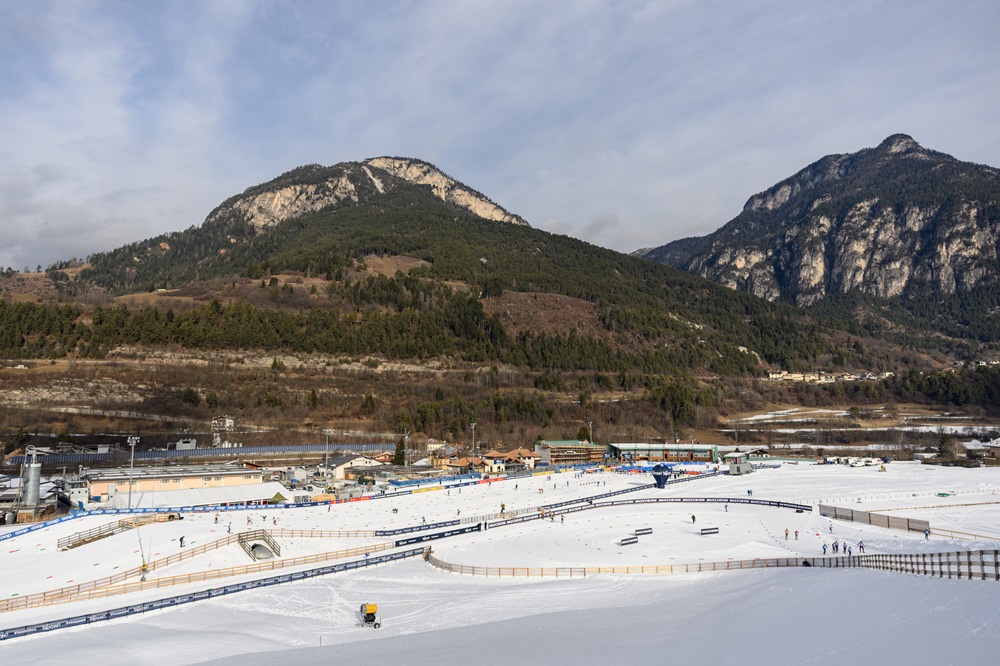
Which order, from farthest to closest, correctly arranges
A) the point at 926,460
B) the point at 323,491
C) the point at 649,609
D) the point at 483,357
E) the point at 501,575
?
the point at 483,357, the point at 926,460, the point at 323,491, the point at 501,575, the point at 649,609

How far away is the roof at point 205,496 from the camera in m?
57.9

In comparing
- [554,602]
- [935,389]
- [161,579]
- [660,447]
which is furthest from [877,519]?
[935,389]

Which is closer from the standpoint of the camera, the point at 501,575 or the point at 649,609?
the point at 649,609

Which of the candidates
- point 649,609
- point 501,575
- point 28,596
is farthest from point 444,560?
point 28,596

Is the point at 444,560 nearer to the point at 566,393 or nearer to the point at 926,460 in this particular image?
the point at 926,460

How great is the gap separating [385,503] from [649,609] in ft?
132

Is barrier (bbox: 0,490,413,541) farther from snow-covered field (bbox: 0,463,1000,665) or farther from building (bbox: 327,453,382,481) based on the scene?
building (bbox: 327,453,382,481)

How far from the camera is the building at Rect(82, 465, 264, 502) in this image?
60625 mm

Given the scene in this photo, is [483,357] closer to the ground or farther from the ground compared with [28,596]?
farther from the ground

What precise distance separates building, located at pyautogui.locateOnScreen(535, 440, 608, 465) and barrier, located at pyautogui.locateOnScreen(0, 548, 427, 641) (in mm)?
61044

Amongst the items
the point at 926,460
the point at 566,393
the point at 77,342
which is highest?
the point at 77,342

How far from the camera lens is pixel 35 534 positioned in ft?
150

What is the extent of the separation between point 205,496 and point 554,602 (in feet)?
140

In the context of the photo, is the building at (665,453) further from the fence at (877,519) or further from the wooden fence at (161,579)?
the wooden fence at (161,579)
